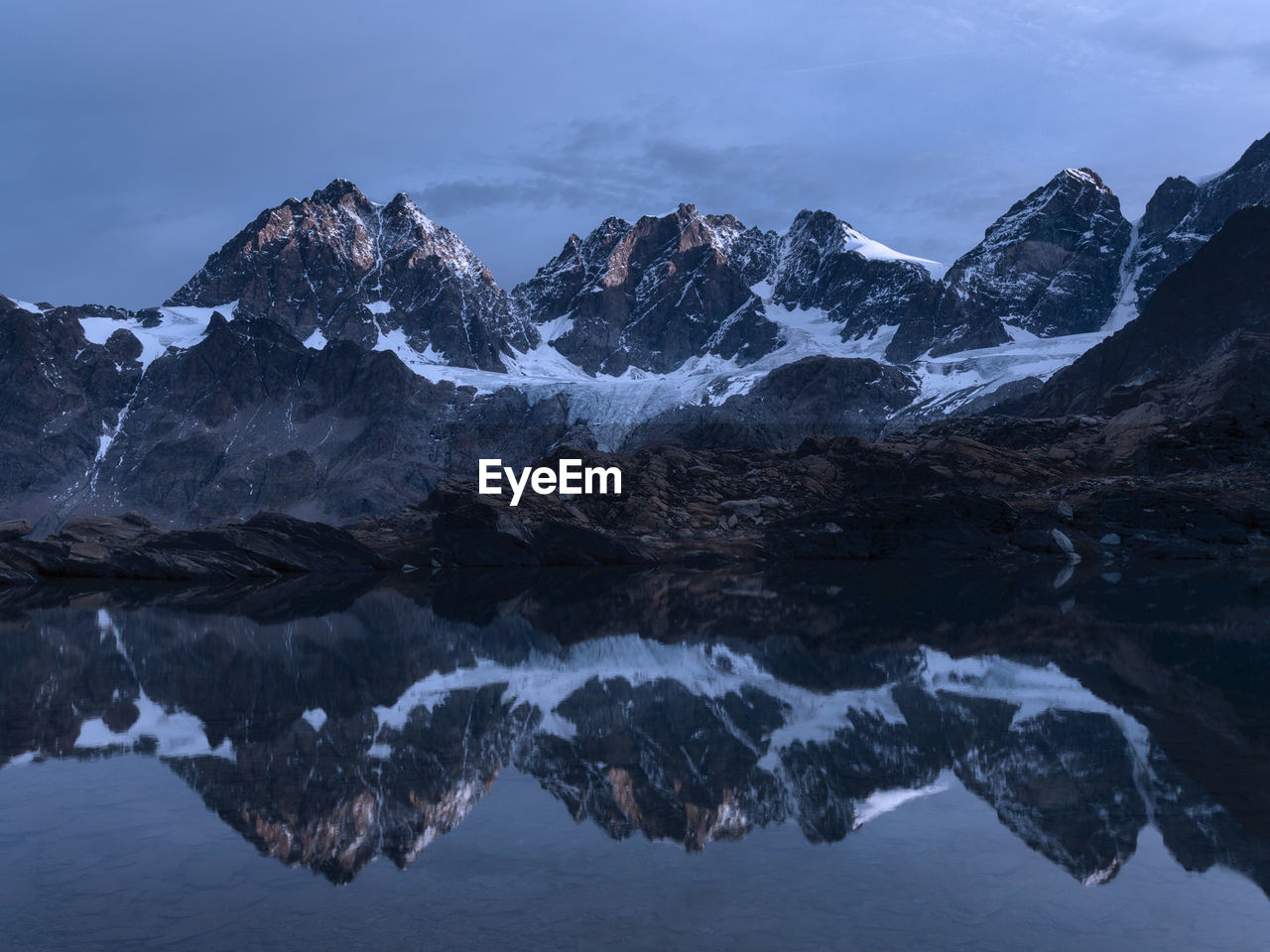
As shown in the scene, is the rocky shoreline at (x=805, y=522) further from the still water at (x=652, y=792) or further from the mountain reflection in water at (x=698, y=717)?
the still water at (x=652, y=792)

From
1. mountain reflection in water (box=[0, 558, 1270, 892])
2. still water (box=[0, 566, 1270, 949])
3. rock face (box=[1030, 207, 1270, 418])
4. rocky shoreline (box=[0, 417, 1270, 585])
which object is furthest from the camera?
rock face (box=[1030, 207, 1270, 418])

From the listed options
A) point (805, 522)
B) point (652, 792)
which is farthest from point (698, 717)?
point (805, 522)

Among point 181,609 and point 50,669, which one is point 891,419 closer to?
point 181,609

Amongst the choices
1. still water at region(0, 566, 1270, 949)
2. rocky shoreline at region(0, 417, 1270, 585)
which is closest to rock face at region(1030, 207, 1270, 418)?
rocky shoreline at region(0, 417, 1270, 585)

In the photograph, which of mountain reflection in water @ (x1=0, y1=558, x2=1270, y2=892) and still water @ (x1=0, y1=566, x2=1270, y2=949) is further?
mountain reflection in water @ (x1=0, y1=558, x2=1270, y2=892)

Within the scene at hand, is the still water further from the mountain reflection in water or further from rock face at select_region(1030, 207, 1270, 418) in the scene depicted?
rock face at select_region(1030, 207, 1270, 418)

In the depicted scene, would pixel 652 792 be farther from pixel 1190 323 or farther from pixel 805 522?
pixel 1190 323

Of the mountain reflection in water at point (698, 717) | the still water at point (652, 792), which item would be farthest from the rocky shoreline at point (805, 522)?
the still water at point (652, 792)
